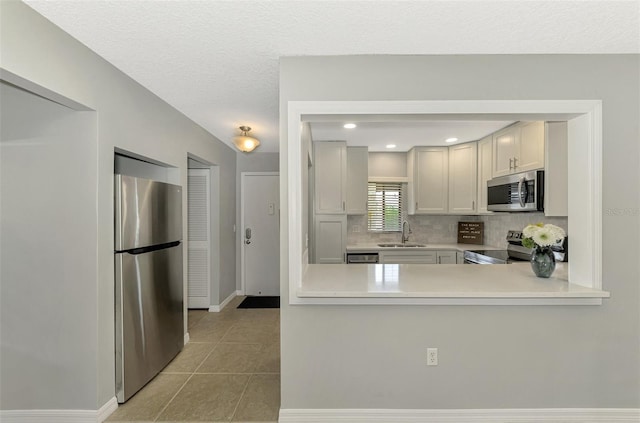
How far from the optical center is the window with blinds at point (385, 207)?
4.68m

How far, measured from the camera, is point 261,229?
4730 millimetres

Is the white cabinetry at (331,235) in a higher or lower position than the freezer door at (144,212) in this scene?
lower

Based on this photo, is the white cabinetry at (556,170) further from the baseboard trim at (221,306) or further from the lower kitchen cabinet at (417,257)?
the baseboard trim at (221,306)

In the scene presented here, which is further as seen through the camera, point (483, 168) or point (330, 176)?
point (330, 176)

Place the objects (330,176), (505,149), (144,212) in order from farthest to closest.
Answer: (330,176), (505,149), (144,212)

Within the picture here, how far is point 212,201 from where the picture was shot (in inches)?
159

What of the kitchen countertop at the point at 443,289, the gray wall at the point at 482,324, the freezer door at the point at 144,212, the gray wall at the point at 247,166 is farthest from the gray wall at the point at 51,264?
the gray wall at the point at 247,166

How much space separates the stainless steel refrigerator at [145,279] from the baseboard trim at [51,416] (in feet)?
0.68

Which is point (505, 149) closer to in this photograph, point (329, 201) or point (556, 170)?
point (556, 170)

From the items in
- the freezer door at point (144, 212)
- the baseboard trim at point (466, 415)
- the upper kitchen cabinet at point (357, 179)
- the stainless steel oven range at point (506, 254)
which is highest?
the upper kitchen cabinet at point (357, 179)

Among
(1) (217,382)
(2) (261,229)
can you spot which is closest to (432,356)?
(1) (217,382)

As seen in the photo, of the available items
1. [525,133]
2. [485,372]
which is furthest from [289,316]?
[525,133]

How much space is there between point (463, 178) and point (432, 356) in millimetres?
2907

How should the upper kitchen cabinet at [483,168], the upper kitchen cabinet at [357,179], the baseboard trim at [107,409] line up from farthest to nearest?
the upper kitchen cabinet at [357,179], the upper kitchen cabinet at [483,168], the baseboard trim at [107,409]
